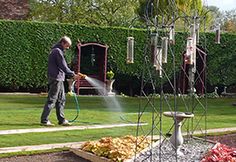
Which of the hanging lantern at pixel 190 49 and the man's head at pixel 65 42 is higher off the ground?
the man's head at pixel 65 42

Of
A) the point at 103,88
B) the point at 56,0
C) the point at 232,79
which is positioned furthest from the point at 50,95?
the point at 56,0

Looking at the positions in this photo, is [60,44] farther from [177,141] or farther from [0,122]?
[177,141]

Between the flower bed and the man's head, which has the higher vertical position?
the man's head

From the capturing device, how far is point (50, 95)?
29.0 feet

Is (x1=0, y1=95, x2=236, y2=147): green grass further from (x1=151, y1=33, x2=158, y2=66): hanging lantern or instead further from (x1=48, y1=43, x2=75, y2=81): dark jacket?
(x1=151, y1=33, x2=158, y2=66): hanging lantern

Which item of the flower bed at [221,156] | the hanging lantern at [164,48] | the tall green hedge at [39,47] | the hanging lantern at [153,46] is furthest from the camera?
the tall green hedge at [39,47]

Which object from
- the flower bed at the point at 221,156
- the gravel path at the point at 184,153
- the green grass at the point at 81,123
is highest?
the flower bed at the point at 221,156

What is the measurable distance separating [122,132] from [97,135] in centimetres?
62

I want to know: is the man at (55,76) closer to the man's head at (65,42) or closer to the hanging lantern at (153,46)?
the man's head at (65,42)

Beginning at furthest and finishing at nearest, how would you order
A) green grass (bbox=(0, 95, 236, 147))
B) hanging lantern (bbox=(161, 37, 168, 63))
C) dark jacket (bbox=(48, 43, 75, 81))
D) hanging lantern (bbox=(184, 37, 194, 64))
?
dark jacket (bbox=(48, 43, 75, 81)) < green grass (bbox=(0, 95, 236, 147)) < hanging lantern (bbox=(184, 37, 194, 64)) < hanging lantern (bbox=(161, 37, 168, 63))

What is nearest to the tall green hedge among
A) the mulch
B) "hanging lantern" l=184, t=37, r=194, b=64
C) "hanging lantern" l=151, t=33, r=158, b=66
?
"hanging lantern" l=184, t=37, r=194, b=64

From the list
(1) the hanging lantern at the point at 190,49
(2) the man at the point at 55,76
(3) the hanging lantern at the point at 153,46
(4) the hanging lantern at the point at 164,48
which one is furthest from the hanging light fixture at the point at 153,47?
(2) the man at the point at 55,76

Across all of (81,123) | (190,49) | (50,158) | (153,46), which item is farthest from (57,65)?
(153,46)

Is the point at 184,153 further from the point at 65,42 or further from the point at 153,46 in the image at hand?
the point at 65,42
